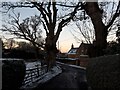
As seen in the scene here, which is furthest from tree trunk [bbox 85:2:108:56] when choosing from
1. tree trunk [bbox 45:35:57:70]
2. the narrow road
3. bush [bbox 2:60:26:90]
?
tree trunk [bbox 45:35:57:70]

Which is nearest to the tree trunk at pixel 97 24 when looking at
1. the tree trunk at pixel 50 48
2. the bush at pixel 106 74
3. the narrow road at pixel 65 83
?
the narrow road at pixel 65 83

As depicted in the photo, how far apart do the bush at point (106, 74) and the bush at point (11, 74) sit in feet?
11.9

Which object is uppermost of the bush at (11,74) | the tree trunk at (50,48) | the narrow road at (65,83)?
the tree trunk at (50,48)

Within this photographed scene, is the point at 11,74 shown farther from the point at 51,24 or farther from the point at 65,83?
the point at 51,24

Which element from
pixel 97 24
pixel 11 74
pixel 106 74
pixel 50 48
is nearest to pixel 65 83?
pixel 97 24

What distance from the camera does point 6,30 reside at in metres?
27.2

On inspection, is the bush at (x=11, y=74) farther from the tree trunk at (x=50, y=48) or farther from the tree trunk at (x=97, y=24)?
the tree trunk at (x=50, y=48)

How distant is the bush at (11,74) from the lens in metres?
7.63

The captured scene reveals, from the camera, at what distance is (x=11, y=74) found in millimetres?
7836

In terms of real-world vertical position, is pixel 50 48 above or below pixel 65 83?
above

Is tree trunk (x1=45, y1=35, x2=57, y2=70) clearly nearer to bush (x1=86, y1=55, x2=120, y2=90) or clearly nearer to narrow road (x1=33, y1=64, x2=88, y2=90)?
narrow road (x1=33, y1=64, x2=88, y2=90)

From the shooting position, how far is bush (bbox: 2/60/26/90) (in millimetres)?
7631

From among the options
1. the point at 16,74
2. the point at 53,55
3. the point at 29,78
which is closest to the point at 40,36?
the point at 53,55

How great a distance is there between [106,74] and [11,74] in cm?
445
